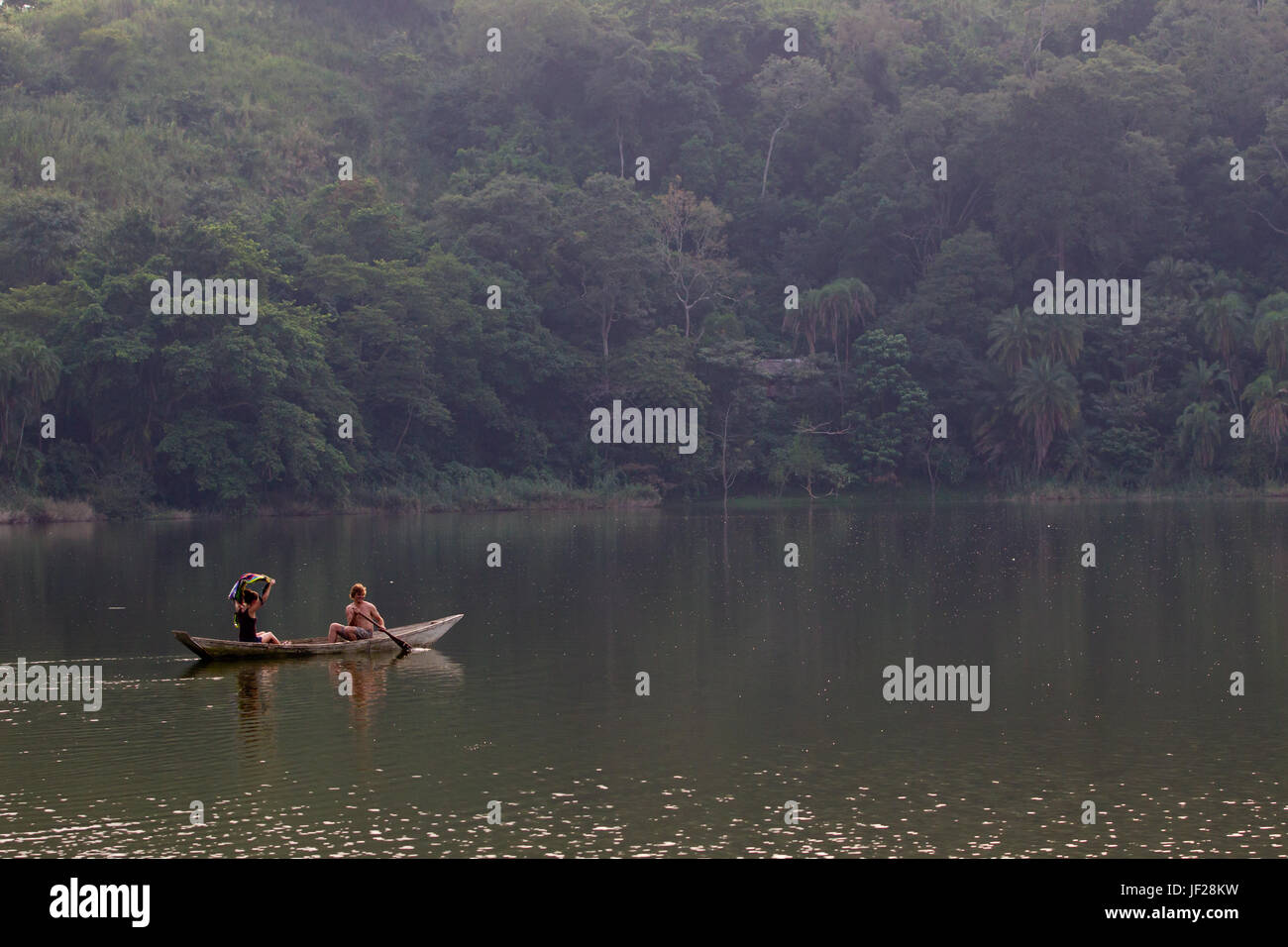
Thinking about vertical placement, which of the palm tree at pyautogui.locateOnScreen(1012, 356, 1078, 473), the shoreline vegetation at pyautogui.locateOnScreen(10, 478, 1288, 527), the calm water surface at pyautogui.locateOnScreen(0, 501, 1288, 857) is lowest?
the calm water surface at pyautogui.locateOnScreen(0, 501, 1288, 857)

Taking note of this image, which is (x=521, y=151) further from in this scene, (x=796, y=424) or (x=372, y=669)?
(x=372, y=669)

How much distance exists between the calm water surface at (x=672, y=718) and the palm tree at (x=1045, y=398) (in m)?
29.3

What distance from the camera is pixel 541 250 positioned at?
6581 cm

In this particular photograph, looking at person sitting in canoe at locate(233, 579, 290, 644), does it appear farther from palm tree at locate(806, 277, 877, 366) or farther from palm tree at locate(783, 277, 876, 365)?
palm tree at locate(806, 277, 877, 366)

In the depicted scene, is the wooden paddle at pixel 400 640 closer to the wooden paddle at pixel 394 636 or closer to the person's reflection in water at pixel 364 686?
the wooden paddle at pixel 394 636

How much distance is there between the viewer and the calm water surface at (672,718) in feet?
41.2

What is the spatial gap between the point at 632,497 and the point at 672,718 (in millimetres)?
46571

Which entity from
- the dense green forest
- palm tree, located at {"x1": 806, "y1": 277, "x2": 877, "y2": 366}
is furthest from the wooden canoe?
palm tree, located at {"x1": 806, "y1": 277, "x2": 877, "y2": 366}

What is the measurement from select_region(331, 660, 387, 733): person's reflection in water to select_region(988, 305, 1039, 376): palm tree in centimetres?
4821

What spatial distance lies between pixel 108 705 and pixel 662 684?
670cm

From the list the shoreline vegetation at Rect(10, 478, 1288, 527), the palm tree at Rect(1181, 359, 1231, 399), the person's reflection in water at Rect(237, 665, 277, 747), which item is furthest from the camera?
the palm tree at Rect(1181, 359, 1231, 399)

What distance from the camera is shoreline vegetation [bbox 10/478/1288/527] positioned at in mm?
59219

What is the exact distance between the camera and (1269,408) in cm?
6044

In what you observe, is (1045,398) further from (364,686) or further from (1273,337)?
(364,686)
